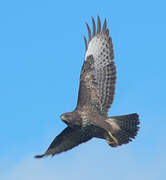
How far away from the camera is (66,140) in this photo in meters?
15.9

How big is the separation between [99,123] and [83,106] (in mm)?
754

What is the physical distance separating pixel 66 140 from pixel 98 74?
7.53ft

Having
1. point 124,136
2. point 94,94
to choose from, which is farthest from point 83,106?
point 124,136

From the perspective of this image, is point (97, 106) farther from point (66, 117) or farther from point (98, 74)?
point (66, 117)

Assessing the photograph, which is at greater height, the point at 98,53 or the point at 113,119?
the point at 98,53

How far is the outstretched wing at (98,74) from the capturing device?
1512 cm

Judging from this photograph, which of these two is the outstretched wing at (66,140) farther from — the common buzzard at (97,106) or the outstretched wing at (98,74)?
the outstretched wing at (98,74)

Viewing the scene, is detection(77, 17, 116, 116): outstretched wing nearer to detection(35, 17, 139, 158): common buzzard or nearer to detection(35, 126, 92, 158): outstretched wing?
detection(35, 17, 139, 158): common buzzard

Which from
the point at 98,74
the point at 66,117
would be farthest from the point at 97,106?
the point at 66,117

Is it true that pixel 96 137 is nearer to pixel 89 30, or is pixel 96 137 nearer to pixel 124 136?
pixel 124 136

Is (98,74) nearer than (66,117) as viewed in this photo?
No

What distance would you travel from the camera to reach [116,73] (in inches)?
600

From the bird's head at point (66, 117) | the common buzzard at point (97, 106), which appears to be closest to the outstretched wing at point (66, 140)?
the common buzzard at point (97, 106)

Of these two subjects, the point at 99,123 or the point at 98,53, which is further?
the point at 98,53
